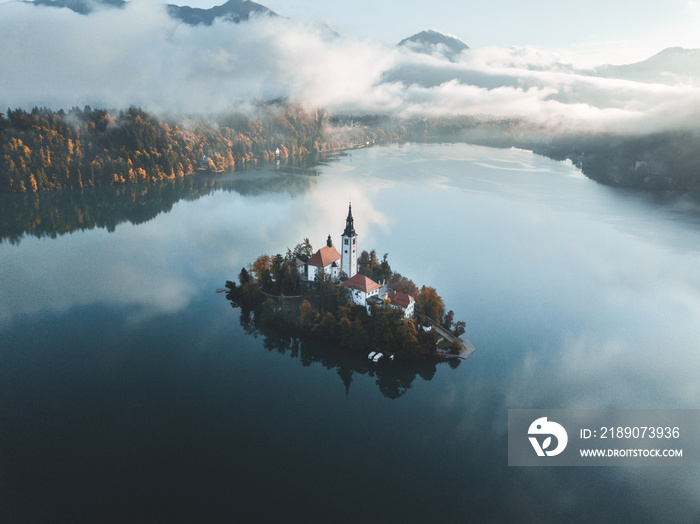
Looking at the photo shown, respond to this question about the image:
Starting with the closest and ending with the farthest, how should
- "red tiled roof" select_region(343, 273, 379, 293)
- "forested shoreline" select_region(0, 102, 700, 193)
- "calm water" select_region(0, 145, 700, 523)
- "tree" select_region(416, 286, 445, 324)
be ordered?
1. "calm water" select_region(0, 145, 700, 523)
2. "red tiled roof" select_region(343, 273, 379, 293)
3. "tree" select_region(416, 286, 445, 324)
4. "forested shoreline" select_region(0, 102, 700, 193)

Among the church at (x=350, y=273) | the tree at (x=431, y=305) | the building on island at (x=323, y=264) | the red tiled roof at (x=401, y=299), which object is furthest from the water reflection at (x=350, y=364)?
the building on island at (x=323, y=264)

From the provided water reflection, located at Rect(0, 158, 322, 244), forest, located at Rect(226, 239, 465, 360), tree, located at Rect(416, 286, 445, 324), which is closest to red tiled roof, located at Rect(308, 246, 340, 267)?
forest, located at Rect(226, 239, 465, 360)

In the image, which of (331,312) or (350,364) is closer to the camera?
(350,364)

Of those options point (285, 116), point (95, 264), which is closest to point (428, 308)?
point (95, 264)

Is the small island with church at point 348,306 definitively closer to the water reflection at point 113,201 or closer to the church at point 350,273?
the church at point 350,273

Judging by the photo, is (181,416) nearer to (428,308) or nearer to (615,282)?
(428,308)

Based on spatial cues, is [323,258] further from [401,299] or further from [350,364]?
[350,364]

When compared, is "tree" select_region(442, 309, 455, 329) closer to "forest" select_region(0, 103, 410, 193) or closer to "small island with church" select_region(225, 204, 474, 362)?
"small island with church" select_region(225, 204, 474, 362)

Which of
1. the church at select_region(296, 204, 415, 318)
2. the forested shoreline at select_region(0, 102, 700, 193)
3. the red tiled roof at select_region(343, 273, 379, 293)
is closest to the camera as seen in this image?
the church at select_region(296, 204, 415, 318)

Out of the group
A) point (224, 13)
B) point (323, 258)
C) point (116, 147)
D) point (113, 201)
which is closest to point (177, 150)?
point (116, 147)
